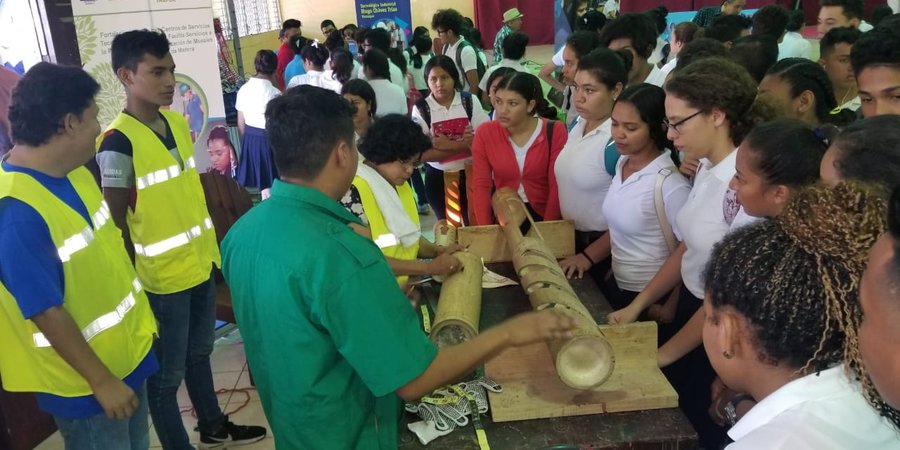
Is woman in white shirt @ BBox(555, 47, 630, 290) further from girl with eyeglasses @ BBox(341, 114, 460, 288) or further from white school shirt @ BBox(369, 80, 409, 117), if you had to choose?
white school shirt @ BBox(369, 80, 409, 117)

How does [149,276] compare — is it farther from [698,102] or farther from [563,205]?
[698,102]

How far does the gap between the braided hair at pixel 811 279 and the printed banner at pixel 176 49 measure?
323cm

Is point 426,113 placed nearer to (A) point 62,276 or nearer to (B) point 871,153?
(A) point 62,276

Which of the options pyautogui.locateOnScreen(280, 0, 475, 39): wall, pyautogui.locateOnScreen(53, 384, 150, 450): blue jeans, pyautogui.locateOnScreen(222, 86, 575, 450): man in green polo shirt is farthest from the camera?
pyautogui.locateOnScreen(280, 0, 475, 39): wall

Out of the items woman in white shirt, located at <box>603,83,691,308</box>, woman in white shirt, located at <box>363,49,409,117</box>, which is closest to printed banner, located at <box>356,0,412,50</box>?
woman in white shirt, located at <box>363,49,409,117</box>

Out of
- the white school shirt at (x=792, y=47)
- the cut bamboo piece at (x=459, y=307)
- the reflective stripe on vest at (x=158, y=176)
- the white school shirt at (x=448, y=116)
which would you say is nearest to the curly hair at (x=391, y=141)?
the cut bamboo piece at (x=459, y=307)

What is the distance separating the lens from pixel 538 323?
1.35 m

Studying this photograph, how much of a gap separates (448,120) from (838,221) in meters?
3.31

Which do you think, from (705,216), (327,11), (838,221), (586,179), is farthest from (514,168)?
(327,11)

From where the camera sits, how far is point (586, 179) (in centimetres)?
268

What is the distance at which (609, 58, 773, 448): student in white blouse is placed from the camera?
1.87m

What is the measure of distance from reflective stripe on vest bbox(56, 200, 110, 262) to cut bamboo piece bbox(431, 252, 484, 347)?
1.00 meters

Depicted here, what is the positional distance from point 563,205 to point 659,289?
0.77 meters

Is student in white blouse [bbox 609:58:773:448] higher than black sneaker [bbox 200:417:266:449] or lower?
higher
